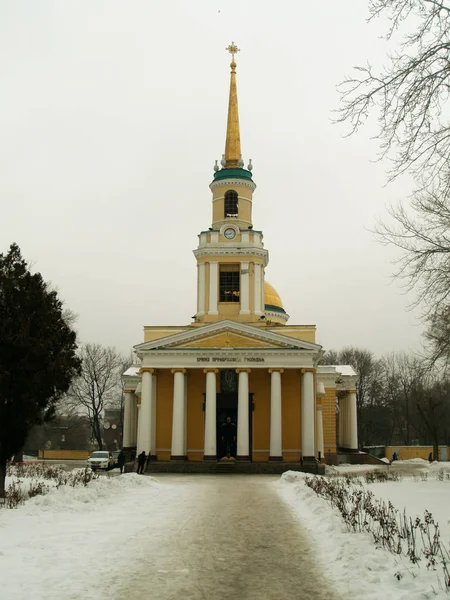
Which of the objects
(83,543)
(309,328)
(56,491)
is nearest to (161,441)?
(309,328)

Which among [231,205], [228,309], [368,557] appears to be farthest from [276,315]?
[368,557]

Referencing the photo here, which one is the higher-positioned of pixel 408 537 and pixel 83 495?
pixel 408 537

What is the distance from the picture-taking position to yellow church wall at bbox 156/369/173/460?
39.0m

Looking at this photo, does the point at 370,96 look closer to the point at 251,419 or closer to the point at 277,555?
the point at 277,555

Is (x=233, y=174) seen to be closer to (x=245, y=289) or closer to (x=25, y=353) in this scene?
(x=245, y=289)

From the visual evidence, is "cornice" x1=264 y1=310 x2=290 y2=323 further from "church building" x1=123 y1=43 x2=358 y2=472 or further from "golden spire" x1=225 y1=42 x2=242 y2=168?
"golden spire" x1=225 y1=42 x2=242 y2=168

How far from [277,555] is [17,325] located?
9.61 metres

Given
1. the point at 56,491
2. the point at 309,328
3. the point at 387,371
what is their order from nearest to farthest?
the point at 56,491 < the point at 309,328 < the point at 387,371

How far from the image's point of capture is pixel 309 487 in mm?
20906

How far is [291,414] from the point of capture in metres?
39.0

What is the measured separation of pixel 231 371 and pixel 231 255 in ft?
26.6

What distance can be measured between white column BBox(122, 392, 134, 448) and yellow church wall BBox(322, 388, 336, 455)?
14.0 m

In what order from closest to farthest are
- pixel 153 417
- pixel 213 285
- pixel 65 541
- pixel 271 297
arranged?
A: pixel 65 541 → pixel 153 417 → pixel 213 285 → pixel 271 297

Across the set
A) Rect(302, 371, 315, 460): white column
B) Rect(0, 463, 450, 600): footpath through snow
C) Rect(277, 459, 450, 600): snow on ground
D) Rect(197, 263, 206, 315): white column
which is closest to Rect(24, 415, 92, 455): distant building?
Rect(197, 263, 206, 315): white column
